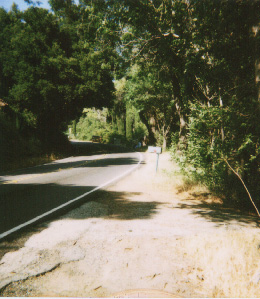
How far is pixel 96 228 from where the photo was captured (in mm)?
5328

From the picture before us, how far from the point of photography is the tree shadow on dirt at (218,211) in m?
6.06

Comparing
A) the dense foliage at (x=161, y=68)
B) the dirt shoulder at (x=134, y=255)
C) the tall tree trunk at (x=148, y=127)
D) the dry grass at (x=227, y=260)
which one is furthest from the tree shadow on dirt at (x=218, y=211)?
the tall tree trunk at (x=148, y=127)

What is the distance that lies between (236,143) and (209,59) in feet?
12.9

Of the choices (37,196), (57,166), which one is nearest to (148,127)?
(57,166)

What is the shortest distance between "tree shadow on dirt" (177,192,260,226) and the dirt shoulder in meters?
0.06

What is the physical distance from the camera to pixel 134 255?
410 centimetres

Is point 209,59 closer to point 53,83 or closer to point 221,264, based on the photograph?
point 221,264

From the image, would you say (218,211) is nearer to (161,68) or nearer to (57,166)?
(161,68)

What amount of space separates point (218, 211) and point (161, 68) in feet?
34.3

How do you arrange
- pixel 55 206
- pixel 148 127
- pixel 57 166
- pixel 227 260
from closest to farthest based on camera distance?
pixel 227 260, pixel 55 206, pixel 57 166, pixel 148 127

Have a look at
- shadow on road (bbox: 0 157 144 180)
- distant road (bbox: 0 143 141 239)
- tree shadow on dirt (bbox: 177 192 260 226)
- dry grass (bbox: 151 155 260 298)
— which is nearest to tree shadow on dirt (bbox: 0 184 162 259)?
distant road (bbox: 0 143 141 239)

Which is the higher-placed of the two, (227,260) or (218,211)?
(227,260)

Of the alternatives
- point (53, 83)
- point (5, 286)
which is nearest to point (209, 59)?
point (5, 286)

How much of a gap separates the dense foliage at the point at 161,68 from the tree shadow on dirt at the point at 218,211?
67 centimetres
